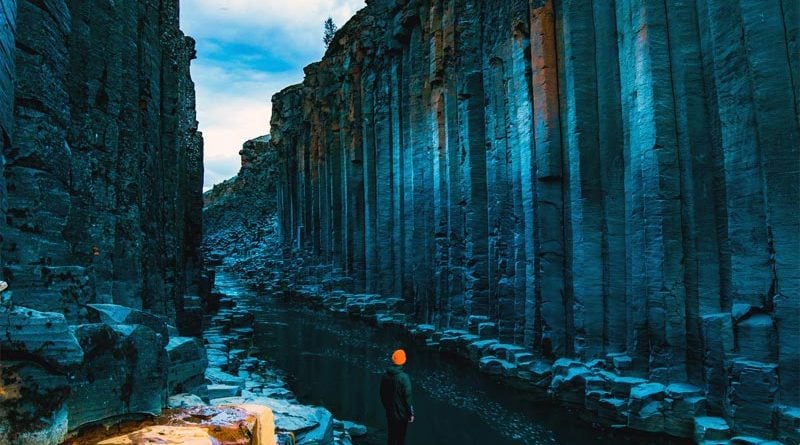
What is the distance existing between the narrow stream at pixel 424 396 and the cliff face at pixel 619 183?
151 centimetres

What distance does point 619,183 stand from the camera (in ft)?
31.1

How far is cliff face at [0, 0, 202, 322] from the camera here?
4160 mm

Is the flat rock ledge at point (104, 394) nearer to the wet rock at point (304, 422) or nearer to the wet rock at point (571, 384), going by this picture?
the wet rock at point (304, 422)

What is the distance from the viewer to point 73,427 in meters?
3.35

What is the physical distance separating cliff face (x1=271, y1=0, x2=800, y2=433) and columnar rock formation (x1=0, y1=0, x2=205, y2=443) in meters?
7.11

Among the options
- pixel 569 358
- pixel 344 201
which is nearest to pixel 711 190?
pixel 569 358

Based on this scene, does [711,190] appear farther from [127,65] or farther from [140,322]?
[127,65]

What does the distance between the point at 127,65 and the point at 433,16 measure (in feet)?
41.2

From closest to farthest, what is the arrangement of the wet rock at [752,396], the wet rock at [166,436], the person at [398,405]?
the wet rock at [166,436]
the person at [398,405]
the wet rock at [752,396]

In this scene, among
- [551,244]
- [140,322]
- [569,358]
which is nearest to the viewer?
[140,322]

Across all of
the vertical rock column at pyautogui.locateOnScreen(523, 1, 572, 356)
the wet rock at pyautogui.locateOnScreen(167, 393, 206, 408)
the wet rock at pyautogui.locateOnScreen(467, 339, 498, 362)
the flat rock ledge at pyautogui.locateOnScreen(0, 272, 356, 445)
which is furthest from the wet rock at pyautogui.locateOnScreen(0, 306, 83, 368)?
the wet rock at pyautogui.locateOnScreen(467, 339, 498, 362)

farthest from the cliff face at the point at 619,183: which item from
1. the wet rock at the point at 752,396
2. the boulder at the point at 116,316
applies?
the boulder at the point at 116,316

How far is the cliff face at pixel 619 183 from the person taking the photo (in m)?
6.67

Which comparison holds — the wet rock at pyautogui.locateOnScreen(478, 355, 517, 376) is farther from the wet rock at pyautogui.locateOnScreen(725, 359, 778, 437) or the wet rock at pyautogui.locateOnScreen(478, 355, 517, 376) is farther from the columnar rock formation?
the columnar rock formation
